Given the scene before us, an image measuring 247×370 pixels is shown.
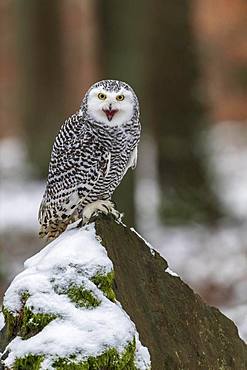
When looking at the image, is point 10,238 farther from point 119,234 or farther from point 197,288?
point 119,234

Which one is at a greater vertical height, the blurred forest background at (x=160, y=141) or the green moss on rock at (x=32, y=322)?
the blurred forest background at (x=160, y=141)

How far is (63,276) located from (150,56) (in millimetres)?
10207

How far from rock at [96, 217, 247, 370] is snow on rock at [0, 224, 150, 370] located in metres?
0.12

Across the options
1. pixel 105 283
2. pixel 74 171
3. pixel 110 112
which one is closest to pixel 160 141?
pixel 74 171

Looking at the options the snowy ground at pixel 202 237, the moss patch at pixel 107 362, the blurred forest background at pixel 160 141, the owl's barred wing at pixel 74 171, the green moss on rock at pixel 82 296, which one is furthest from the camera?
the blurred forest background at pixel 160 141

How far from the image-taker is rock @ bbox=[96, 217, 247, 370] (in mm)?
4441

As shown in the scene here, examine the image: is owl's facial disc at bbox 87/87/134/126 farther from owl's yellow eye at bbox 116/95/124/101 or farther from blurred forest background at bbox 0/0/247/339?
blurred forest background at bbox 0/0/247/339

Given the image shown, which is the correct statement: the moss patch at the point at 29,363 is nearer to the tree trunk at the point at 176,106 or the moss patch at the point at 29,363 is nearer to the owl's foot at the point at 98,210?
the owl's foot at the point at 98,210

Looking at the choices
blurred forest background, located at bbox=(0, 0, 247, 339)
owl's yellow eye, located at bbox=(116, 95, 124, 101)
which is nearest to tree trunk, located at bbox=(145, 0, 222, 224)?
blurred forest background, located at bbox=(0, 0, 247, 339)

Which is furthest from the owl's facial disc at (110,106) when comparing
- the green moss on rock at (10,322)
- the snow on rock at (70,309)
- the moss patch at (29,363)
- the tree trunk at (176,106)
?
the tree trunk at (176,106)

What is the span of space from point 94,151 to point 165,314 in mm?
1012

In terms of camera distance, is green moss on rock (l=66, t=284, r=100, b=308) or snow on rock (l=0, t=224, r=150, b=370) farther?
Result: green moss on rock (l=66, t=284, r=100, b=308)

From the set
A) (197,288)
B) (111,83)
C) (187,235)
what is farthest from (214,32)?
(111,83)

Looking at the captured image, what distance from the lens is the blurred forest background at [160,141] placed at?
1110 centimetres
